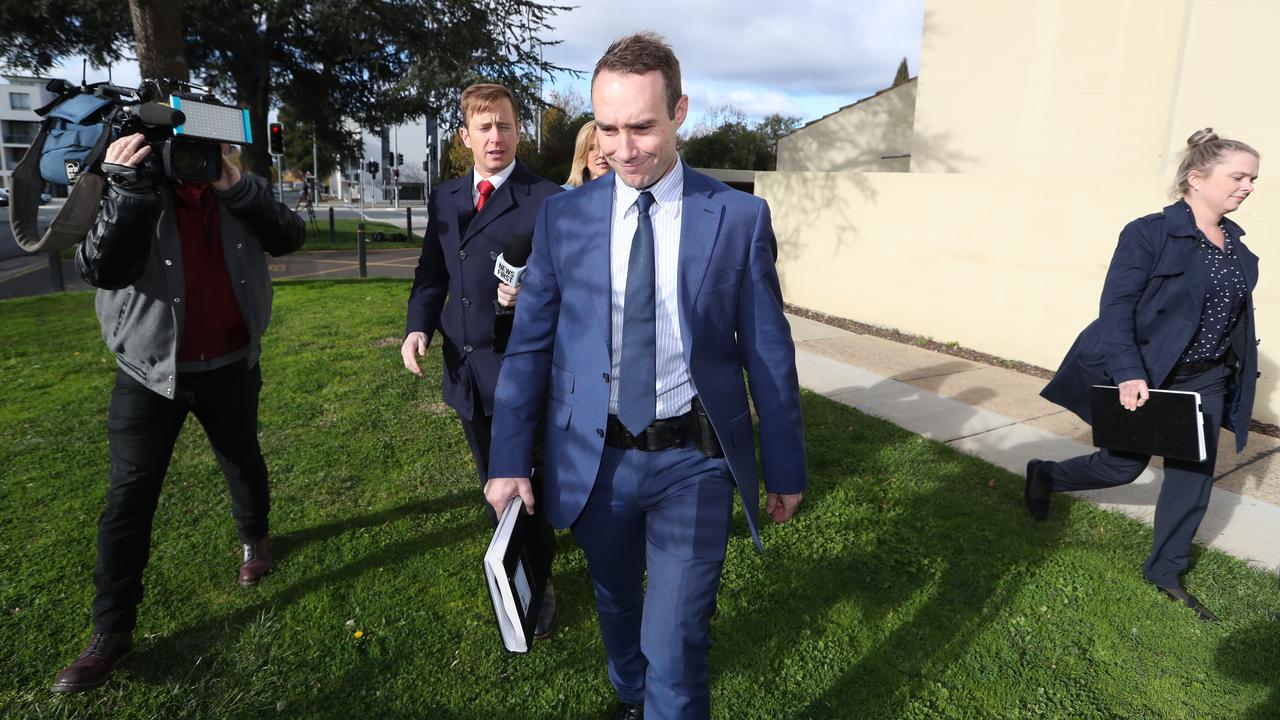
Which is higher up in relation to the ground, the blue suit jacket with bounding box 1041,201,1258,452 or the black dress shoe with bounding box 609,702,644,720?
the blue suit jacket with bounding box 1041,201,1258,452

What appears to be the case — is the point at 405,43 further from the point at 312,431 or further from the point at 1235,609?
the point at 1235,609

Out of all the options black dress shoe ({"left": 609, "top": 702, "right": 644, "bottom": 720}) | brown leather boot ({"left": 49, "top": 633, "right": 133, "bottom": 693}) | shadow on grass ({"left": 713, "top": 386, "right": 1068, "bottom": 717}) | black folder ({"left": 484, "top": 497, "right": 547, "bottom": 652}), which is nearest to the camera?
black folder ({"left": 484, "top": 497, "right": 547, "bottom": 652})

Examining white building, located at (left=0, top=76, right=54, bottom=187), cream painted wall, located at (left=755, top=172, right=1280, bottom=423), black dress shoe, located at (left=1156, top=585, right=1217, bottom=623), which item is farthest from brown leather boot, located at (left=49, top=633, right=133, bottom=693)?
white building, located at (left=0, top=76, right=54, bottom=187)

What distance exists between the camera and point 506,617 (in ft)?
5.96

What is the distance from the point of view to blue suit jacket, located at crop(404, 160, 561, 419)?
301cm

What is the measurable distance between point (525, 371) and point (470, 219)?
1233 mm

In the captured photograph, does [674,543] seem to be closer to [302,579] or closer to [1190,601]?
[302,579]

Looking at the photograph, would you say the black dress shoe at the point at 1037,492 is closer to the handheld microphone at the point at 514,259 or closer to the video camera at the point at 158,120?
the handheld microphone at the point at 514,259

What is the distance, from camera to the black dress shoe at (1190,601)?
329 cm

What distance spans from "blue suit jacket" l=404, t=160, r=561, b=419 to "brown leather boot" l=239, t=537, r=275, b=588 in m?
1.27

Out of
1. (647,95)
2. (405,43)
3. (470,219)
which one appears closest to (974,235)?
(470,219)

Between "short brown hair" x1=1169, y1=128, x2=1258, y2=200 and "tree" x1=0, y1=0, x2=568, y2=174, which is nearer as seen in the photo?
"short brown hair" x1=1169, y1=128, x2=1258, y2=200

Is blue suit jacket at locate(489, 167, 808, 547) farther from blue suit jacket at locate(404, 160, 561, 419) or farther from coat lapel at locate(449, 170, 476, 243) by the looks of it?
coat lapel at locate(449, 170, 476, 243)

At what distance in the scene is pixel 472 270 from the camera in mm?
3033
